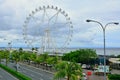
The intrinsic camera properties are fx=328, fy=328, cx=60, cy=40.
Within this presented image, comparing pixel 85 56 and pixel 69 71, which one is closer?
pixel 69 71

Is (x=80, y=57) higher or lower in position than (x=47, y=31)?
lower

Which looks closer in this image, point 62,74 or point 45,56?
point 62,74

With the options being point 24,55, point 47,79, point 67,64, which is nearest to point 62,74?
point 67,64

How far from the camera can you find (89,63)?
10256 centimetres

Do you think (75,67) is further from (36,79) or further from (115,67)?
(115,67)

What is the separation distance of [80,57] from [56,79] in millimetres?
57037

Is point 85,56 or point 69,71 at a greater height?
point 85,56

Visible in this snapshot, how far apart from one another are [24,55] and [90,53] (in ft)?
135

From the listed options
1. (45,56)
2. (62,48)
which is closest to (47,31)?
(62,48)

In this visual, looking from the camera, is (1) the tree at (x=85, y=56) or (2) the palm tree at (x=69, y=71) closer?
(2) the palm tree at (x=69, y=71)

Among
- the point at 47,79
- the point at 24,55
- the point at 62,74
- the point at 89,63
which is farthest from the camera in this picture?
the point at 24,55

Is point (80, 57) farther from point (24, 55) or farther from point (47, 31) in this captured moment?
point (24, 55)

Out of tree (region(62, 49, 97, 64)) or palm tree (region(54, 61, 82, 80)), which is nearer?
palm tree (region(54, 61, 82, 80))

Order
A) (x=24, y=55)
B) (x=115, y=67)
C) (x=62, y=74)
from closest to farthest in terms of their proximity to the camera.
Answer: (x=62, y=74)
(x=115, y=67)
(x=24, y=55)
